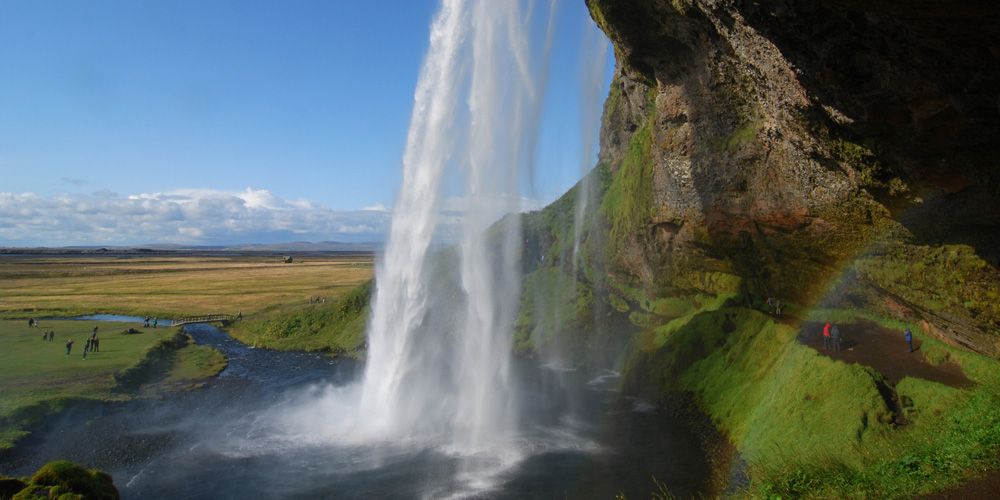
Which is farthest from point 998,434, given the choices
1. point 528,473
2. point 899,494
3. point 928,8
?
point 528,473

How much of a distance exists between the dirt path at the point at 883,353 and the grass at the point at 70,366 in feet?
118

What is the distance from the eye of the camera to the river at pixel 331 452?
18.3 metres

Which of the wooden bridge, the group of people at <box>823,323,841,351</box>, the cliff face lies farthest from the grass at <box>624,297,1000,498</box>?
the wooden bridge

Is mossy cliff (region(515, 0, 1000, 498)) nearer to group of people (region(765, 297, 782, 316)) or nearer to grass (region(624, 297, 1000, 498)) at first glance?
grass (region(624, 297, 1000, 498))

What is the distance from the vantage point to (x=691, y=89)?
71.8 feet

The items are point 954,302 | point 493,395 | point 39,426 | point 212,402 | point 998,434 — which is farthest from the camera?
point 212,402

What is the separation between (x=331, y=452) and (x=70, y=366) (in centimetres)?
2445

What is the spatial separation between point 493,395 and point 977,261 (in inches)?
785

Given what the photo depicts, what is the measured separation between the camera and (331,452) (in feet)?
71.0

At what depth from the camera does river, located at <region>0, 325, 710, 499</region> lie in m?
18.3

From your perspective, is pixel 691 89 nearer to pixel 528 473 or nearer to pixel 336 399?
pixel 528 473

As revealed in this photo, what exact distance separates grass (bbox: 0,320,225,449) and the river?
1.39 m

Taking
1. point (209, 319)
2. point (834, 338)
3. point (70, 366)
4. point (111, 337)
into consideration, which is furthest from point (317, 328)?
point (834, 338)

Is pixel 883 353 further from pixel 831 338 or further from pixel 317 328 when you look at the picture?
pixel 317 328
